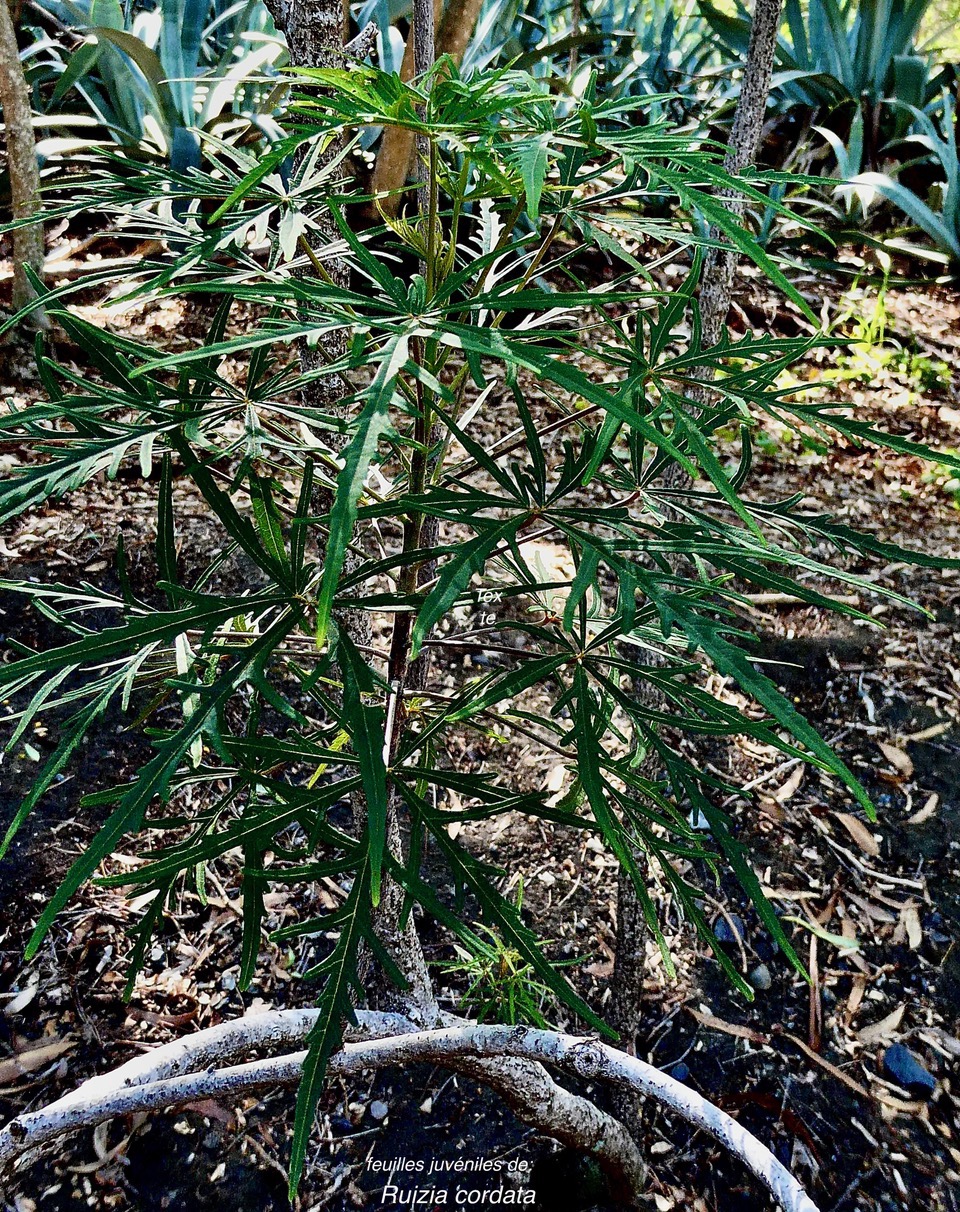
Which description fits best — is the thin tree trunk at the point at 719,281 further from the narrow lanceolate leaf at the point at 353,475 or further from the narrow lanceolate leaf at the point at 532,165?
the narrow lanceolate leaf at the point at 353,475

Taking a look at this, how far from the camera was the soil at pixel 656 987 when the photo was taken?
1607 mm

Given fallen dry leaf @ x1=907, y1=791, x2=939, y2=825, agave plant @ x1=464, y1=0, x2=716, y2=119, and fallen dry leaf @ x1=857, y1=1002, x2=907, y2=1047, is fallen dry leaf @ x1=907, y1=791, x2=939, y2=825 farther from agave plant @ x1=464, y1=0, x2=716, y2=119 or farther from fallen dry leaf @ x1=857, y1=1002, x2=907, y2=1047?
agave plant @ x1=464, y1=0, x2=716, y2=119

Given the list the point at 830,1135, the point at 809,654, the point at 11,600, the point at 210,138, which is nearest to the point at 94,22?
the point at 11,600

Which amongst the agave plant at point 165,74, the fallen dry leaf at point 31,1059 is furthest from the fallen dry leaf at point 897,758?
the agave plant at point 165,74

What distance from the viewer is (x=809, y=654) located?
8.58 ft

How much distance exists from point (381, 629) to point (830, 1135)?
1510 mm

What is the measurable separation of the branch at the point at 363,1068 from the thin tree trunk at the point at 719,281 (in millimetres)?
326

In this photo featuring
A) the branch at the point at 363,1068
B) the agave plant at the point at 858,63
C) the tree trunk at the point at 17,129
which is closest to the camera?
the branch at the point at 363,1068

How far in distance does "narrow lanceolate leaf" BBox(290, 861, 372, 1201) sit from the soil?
0.49m

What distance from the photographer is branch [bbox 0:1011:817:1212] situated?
3.75 ft

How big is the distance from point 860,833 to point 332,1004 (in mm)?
1688

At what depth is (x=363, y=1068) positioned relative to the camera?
3.90 feet

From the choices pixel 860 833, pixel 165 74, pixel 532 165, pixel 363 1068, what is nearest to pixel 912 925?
pixel 860 833

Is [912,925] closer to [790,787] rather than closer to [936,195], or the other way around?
[790,787]
